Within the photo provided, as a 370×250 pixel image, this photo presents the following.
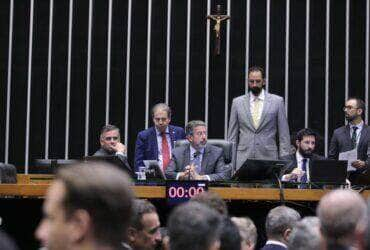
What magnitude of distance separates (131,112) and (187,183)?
4.50m

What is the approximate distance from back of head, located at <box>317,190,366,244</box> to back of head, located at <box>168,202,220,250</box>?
0.45 meters

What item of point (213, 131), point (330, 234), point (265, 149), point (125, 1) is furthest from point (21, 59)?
point (330, 234)

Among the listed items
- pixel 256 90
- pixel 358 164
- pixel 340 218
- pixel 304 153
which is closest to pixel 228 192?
pixel 358 164

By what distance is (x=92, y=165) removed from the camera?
2.91m

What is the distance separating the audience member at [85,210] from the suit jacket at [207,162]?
764 cm

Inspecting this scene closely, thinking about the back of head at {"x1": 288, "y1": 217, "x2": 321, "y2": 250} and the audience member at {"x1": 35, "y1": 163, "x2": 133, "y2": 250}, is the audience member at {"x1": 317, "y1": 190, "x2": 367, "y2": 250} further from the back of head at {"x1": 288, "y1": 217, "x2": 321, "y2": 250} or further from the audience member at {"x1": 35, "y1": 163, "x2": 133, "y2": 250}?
the audience member at {"x1": 35, "y1": 163, "x2": 133, "y2": 250}

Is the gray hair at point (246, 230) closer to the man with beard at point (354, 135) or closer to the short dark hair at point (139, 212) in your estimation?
the short dark hair at point (139, 212)

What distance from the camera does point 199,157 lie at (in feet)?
A: 34.9

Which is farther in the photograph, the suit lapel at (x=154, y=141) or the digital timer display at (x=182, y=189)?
the suit lapel at (x=154, y=141)

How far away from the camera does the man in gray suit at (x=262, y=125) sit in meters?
11.5

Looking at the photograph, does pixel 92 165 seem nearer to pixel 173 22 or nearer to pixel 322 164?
pixel 322 164

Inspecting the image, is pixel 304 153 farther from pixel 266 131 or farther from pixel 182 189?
pixel 182 189

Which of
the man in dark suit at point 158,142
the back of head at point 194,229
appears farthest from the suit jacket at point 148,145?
the back of head at point 194,229

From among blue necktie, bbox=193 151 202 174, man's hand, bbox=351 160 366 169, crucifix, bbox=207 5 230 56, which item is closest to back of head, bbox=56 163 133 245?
blue necktie, bbox=193 151 202 174
